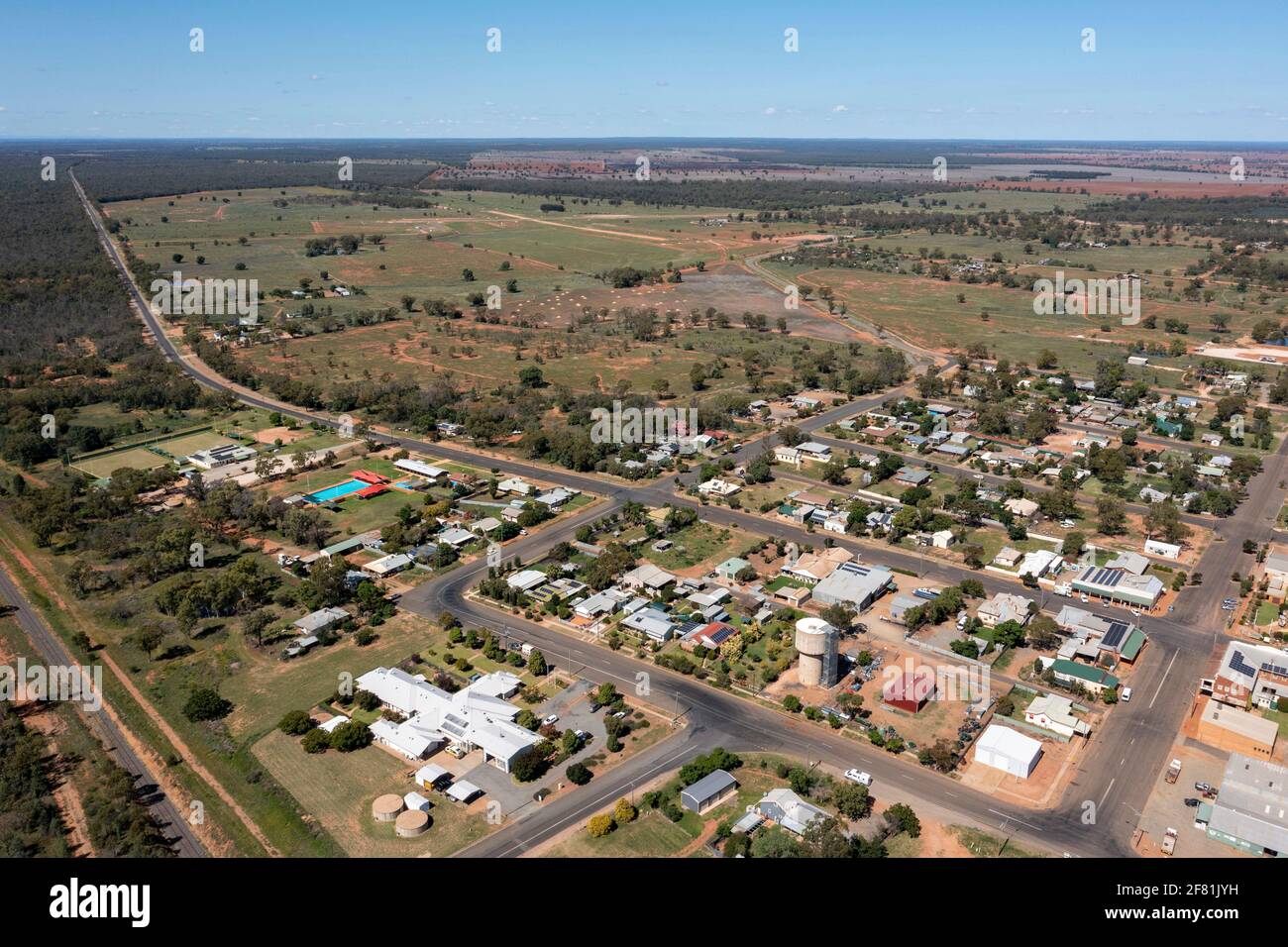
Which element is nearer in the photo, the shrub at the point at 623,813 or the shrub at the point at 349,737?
the shrub at the point at 623,813

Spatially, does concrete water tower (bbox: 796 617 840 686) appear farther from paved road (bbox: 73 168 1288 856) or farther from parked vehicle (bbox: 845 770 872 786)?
parked vehicle (bbox: 845 770 872 786)

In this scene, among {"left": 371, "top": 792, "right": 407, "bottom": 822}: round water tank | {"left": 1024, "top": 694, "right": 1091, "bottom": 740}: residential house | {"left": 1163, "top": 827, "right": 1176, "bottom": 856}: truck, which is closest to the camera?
{"left": 1163, "top": 827, "right": 1176, "bottom": 856}: truck

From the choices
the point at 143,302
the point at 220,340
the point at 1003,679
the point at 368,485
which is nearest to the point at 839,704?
the point at 1003,679

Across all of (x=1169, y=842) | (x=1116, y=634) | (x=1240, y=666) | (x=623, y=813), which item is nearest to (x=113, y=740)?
(x=623, y=813)

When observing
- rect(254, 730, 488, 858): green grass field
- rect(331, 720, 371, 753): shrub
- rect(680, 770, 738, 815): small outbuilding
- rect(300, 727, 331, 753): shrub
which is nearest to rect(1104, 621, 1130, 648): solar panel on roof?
rect(680, 770, 738, 815): small outbuilding

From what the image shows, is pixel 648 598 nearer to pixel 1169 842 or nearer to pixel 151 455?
pixel 1169 842

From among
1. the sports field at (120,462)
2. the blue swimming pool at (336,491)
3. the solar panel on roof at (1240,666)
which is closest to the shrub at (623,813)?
the solar panel on roof at (1240,666)

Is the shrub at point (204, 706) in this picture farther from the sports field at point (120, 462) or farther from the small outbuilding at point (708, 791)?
the sports field at point (120, 462)
